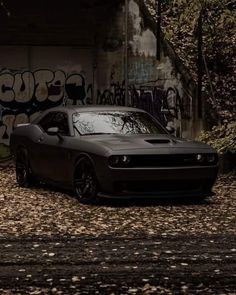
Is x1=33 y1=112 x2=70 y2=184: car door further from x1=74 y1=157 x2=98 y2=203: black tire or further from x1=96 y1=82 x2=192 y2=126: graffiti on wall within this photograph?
x1=96 y1=82 x2=192 y2=126: graffiti on wall

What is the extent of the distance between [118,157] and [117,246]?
2671 mm

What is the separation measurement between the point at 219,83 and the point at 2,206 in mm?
9829

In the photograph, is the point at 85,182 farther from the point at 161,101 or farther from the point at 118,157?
the point at 161,101

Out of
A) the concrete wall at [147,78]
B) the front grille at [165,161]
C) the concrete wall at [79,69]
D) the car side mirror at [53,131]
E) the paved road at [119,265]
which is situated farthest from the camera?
the concrete wall at [79,69]

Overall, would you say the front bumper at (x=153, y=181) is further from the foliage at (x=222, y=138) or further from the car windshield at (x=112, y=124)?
the foliage at (x=222, y=138)

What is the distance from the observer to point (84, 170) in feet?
33.3

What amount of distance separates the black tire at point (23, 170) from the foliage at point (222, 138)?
3.90m

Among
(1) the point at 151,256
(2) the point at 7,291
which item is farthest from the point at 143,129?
(2) the point at 7,291

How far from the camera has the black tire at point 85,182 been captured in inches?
390

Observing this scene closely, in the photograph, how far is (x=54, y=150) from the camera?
11.1 metres

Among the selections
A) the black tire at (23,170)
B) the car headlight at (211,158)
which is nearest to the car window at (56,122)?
the black tire at (23,170)

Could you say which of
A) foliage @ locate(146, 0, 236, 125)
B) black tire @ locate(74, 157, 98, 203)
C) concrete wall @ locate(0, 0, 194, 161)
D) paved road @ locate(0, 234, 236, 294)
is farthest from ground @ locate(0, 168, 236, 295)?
concrete wall @ locate(0, 0, 194, 161)

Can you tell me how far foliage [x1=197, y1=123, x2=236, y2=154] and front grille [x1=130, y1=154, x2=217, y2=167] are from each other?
138 inches

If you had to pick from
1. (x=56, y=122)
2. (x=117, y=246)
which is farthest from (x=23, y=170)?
(x=117, y=246)
